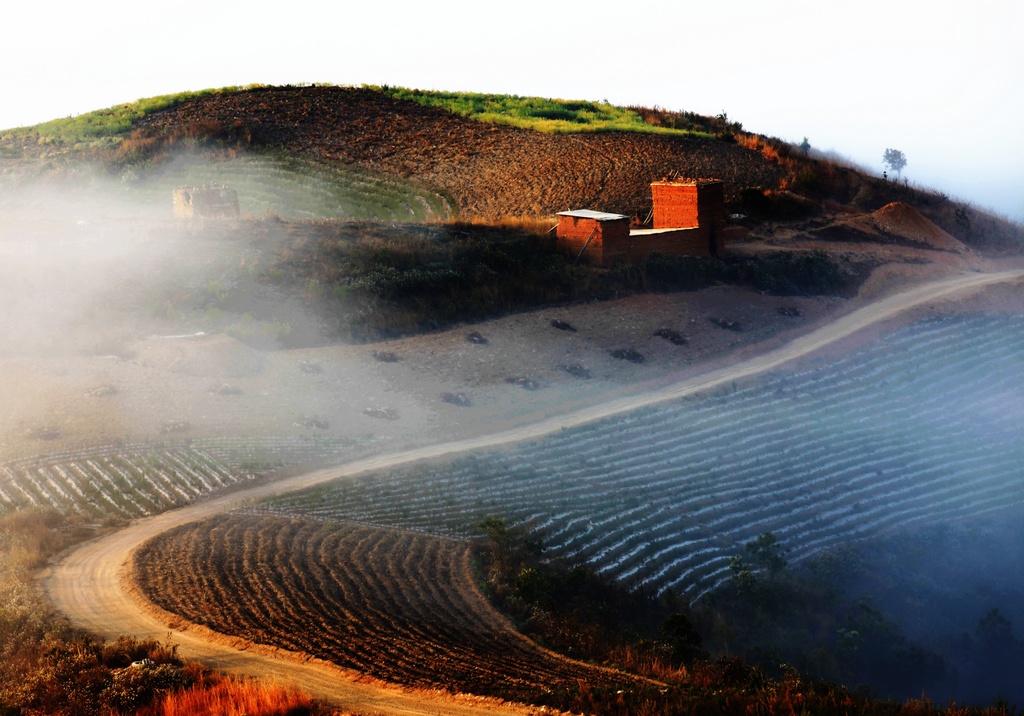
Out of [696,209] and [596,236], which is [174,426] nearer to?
[596,236]

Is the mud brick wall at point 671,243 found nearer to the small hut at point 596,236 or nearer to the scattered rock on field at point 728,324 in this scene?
the small hut at point 596,236

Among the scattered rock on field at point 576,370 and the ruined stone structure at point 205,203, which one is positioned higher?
the ruined stone structure at point 205,203

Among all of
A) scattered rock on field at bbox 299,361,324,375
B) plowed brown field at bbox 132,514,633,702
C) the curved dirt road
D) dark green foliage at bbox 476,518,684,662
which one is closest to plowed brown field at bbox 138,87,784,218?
the curved dirt road

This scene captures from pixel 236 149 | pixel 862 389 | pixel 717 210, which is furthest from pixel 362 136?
pixel 862 389

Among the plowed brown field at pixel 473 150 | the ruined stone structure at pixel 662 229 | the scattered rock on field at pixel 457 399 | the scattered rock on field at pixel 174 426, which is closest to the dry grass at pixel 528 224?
the ruined stone structure at pixel 662 229

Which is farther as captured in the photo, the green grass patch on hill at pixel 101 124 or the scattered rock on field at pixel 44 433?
the green grass patch on hill at pixel 101 124

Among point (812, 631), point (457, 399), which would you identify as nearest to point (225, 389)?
point (457, 399)
